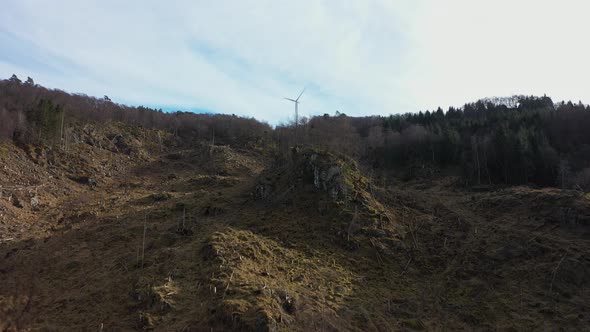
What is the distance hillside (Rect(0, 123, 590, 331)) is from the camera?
14.5 meters

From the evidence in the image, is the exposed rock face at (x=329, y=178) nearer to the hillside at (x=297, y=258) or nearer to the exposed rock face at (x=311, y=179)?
the exposed rock face at (x=311, y=179)

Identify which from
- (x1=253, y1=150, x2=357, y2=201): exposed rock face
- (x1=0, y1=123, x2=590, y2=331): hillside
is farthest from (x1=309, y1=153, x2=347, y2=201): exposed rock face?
(x1=0, y1=123, x2=590, y2=331): hillside

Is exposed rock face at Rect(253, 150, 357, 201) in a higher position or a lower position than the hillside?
higher

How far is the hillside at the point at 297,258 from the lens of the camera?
14.5 metres

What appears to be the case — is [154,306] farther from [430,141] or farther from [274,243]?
[430,141]

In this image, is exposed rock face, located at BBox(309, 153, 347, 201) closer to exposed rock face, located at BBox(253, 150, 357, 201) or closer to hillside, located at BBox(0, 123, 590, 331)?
exposed rock face, located at BBox(253, 150, 357, 201)

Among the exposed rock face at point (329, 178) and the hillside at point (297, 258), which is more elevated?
the exposed rock face at point (329, 178)

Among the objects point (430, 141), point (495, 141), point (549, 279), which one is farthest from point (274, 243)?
point (430, 141)

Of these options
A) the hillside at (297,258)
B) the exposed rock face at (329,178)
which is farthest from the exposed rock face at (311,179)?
the hillside at (297,258)

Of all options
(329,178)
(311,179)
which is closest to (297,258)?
(329,178)

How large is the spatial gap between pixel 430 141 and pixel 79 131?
180 feet

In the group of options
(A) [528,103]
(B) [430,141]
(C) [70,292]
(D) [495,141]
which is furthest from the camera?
(A) [528,103]

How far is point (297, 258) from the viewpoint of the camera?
18.9m

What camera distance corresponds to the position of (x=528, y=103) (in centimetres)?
9350
